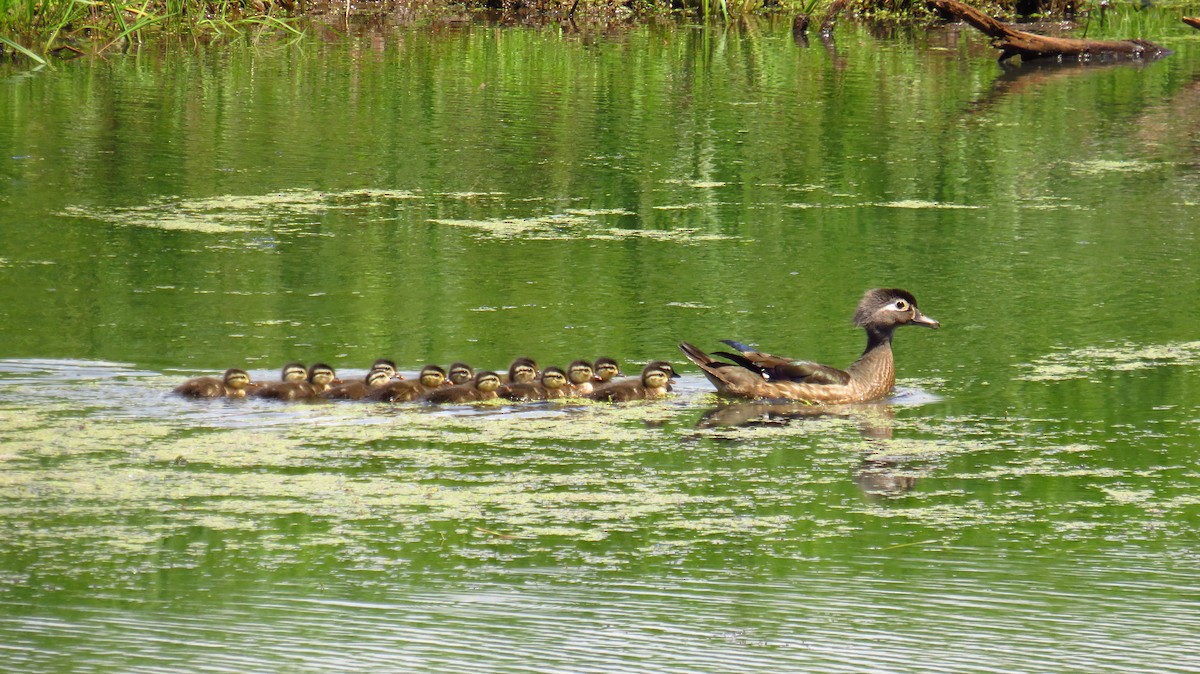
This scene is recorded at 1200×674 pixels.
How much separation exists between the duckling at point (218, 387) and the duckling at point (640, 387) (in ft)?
3.95

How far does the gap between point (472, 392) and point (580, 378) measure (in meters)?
0.40

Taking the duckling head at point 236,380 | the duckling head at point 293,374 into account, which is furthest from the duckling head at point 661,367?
the duckling head at point 236,380

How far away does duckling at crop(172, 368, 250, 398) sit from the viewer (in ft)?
22.1

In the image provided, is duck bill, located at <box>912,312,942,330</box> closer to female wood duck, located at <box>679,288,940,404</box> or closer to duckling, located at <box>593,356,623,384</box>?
female wood duck, located at <box>679,288,940,404</box>

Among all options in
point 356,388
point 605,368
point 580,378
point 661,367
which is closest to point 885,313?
point 661,367

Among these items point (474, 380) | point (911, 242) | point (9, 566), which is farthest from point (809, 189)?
point (9, 566)

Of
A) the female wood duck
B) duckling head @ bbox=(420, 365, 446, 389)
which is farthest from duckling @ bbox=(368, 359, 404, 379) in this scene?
the female wood duck

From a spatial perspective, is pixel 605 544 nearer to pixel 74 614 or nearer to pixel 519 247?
pixel 74 614

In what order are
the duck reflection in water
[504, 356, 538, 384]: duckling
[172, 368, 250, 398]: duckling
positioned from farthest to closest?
[504, 356, 538, 384]: duckling → [172, 368, 250, 398]: duckling → the duck reflection in water

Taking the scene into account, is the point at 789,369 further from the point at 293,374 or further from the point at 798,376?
the point at 293,374

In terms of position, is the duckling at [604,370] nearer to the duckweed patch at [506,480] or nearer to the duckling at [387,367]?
the duckweed patch at [506,480]

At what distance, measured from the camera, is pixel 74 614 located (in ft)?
14.9

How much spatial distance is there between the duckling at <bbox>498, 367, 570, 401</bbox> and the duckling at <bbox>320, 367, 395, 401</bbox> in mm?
422

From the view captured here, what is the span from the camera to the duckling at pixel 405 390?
6.80 m
